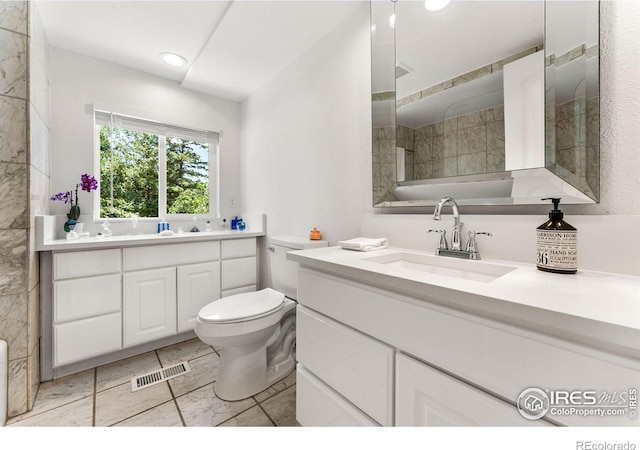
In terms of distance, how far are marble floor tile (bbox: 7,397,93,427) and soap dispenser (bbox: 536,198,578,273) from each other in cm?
207

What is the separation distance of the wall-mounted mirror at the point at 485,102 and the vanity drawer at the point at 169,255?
58.0 inches

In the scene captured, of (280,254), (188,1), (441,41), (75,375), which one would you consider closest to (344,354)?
(280,254)

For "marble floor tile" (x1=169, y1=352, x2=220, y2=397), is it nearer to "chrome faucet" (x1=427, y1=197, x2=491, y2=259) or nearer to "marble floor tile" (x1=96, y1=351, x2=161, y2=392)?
"marble floor tile" (x1=96, y1=351, x2=161, y2=392)

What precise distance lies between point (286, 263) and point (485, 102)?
148 cm

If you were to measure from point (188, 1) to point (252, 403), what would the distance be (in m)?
2.33

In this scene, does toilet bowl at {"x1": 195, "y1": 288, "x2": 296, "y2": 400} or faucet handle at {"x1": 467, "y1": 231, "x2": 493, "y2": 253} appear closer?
faucet handle at {"x1": 467, "y1": 231, "x2": 493, "y2": 253}

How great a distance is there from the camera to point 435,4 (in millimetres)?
1254

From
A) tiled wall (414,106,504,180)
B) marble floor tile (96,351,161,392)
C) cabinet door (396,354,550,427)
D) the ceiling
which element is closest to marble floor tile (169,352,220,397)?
marble floor tile (96,351,161,392)

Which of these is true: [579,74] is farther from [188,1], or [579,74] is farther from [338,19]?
[188,1]

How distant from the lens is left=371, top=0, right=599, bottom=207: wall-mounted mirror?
0.86m

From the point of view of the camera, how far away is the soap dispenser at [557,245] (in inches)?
31.3

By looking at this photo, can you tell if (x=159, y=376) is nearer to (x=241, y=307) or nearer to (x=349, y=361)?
(x=241, y=307)

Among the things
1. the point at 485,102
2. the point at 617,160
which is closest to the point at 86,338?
the point at 485,102
